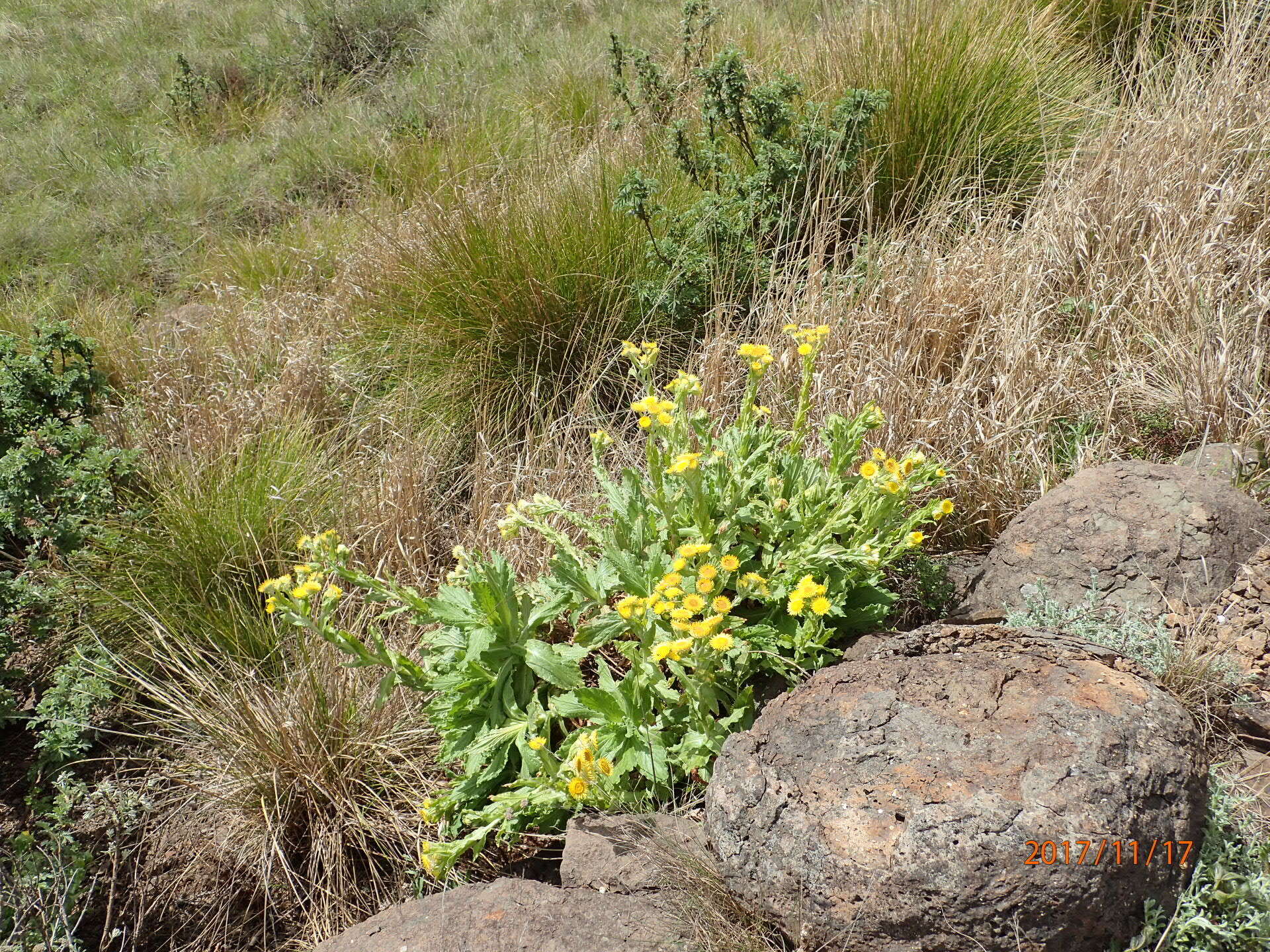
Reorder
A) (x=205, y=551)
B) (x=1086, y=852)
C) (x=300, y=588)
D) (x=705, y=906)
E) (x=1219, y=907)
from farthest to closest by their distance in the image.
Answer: (x=205, y=551) < (x=300, y=588) < (x=705, y=906) < (x=1219, y=907) < (x=1086, y=852)

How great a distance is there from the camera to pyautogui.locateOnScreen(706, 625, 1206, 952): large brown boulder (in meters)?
1.46

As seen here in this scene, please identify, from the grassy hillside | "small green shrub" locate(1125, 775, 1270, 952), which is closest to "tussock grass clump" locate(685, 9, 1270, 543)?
the grassy hillside

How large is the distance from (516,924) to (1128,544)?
1729 millimetres

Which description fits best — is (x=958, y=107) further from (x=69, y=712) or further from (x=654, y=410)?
(x=69, y=712)

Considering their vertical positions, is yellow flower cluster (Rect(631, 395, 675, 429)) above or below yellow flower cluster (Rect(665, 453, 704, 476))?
above

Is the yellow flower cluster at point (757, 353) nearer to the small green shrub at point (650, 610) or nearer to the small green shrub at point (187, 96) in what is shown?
the small green shrub at point (650, 610)

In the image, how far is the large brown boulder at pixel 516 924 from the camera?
1.68 m

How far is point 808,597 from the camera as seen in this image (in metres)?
1.91

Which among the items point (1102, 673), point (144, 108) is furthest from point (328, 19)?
point (1102, 673)

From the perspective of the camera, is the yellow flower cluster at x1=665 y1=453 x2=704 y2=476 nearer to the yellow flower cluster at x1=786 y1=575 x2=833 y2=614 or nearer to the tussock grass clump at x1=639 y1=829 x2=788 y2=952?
the yellow flower cluster at x1=786 y1=575 x2=833 y2=614

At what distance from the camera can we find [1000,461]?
2.70 m

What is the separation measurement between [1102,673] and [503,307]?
101 inches

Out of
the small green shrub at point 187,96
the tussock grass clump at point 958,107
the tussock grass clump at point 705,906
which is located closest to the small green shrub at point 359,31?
the small green shrub at point 187,96

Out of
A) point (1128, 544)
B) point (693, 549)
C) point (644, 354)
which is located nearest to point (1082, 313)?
point (1128, 544)
